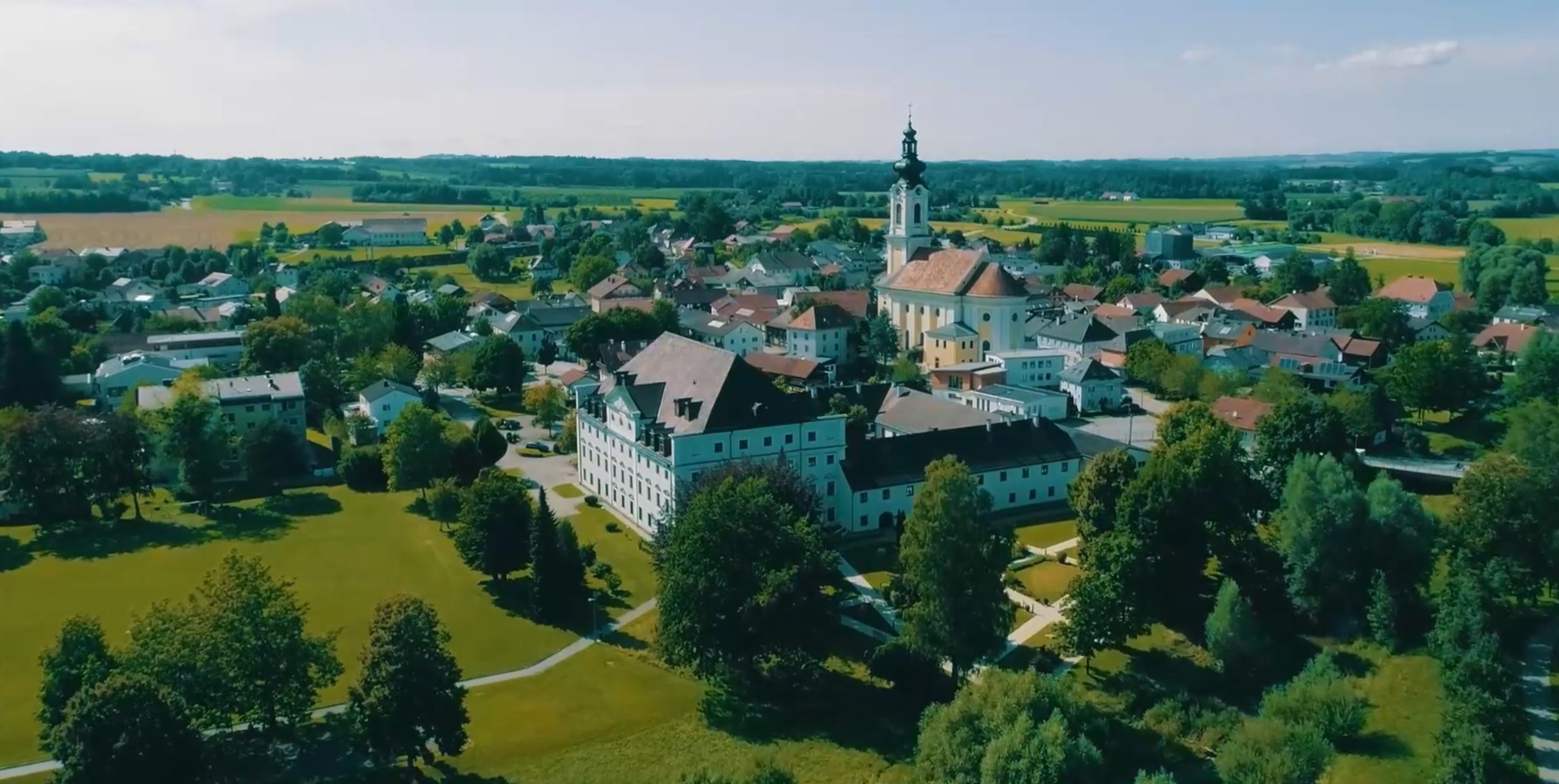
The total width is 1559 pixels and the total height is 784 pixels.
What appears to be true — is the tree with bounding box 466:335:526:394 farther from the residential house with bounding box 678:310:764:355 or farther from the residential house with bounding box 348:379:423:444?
the residential house with bounding box 678:310:764:355

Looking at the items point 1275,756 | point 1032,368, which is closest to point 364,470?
point 1032,368

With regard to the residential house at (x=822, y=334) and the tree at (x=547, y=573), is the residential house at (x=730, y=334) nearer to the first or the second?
the residential house at (x=822, y=334)

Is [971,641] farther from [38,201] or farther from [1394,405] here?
[38,201]

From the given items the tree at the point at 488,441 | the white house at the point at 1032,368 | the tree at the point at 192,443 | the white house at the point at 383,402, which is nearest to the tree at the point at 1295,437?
the white house at the point at 1032,368

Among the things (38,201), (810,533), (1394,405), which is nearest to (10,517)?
(810,533)

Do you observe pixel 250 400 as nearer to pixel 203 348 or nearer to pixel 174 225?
pixel 203 348

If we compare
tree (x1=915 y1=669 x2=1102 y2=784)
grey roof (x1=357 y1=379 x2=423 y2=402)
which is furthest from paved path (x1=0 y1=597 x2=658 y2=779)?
grey roof (x1=357 y1=379 x2=423 y2=402)
